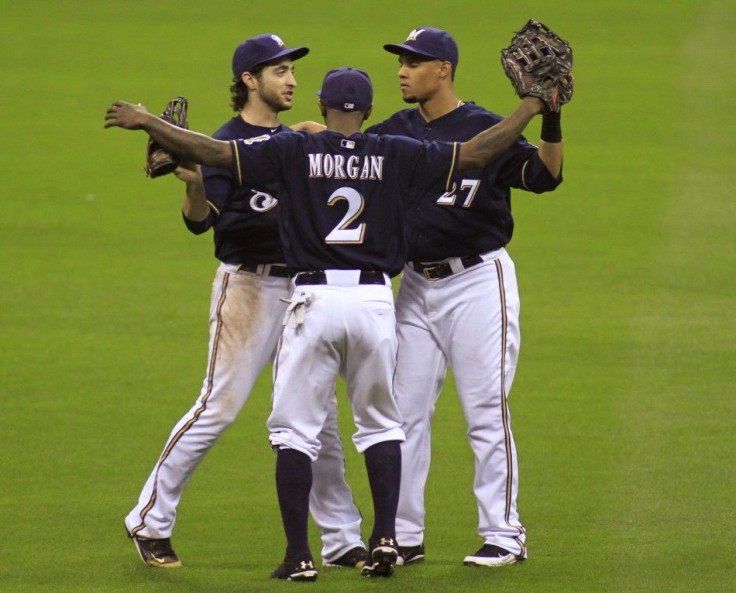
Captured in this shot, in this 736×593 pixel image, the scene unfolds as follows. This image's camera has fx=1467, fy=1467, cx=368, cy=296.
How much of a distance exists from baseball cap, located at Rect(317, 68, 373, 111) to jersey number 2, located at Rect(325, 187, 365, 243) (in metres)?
0.32

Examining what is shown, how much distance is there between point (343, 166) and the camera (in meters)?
5.45

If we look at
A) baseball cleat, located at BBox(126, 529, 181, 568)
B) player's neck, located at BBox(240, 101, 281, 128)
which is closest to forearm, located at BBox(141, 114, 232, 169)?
player's neck, located at BBox(240, 101, 281, 128)

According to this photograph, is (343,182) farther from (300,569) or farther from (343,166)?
(300,569)

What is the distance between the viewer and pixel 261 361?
611 centimetres

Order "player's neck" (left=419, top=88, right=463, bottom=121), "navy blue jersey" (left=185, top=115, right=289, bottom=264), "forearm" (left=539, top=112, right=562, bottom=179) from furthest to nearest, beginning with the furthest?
"player's neck" (left=419, top=88, right=463, bottom=121)
"navy blue jersey" (left=185, top=115, right=289, bottom=264)
"forearm" (left=539, top=112, right=562, bottom=179)

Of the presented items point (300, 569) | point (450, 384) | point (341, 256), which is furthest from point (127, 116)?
point (450, 384)

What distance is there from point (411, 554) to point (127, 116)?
2133mm

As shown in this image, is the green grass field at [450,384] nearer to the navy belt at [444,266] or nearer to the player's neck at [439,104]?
the navy belt at [444,266]

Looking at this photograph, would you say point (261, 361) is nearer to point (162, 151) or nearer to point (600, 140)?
point (162, 151)

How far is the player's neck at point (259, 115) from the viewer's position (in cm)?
632

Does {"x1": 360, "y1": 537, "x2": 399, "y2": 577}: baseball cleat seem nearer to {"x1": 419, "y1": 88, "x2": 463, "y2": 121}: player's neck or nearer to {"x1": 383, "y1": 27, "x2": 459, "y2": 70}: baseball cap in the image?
{"x1": 419, "y1": 88, "x2": 463, "y2": 121}: player's neck

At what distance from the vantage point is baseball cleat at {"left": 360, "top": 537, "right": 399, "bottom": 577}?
5484mm

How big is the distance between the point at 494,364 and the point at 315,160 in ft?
3.87

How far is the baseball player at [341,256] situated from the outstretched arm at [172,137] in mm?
65
